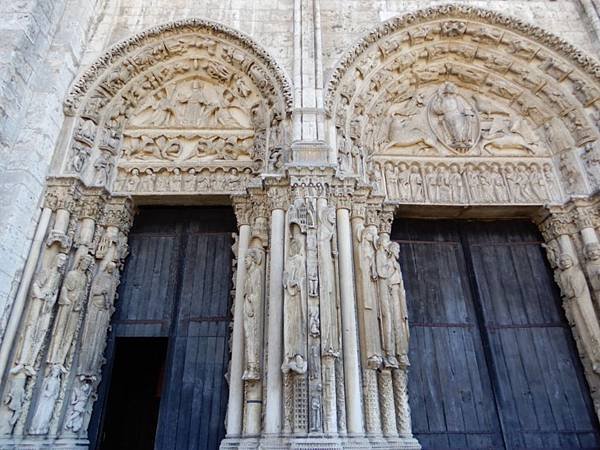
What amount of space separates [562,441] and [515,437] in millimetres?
492

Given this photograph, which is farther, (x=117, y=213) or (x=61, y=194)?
(x=117, y=213)

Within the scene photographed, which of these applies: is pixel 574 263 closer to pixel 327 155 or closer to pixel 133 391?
pixel 327 155

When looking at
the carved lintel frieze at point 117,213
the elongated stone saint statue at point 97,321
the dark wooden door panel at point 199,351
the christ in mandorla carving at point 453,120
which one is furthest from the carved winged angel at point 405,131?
the elongated stone saint statue at point 97,321

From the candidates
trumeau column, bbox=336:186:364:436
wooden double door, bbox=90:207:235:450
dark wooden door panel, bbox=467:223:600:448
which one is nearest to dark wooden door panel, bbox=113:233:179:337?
wooden double door, bbox=90:207:235:450

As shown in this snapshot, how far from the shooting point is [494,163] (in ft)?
18.2

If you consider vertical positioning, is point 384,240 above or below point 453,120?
below

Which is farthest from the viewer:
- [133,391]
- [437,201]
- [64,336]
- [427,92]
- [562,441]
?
[133,391]

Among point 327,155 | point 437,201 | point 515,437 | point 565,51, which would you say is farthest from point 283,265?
point 565,51

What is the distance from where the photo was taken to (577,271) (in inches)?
193

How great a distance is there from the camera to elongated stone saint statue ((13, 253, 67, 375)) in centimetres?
402

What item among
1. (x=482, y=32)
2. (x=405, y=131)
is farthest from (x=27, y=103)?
(x=482, y=32)

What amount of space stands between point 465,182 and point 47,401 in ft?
17.2

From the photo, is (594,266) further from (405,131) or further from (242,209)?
(242,209)

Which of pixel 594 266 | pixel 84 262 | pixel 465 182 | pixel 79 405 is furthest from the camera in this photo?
pixel 465 182
